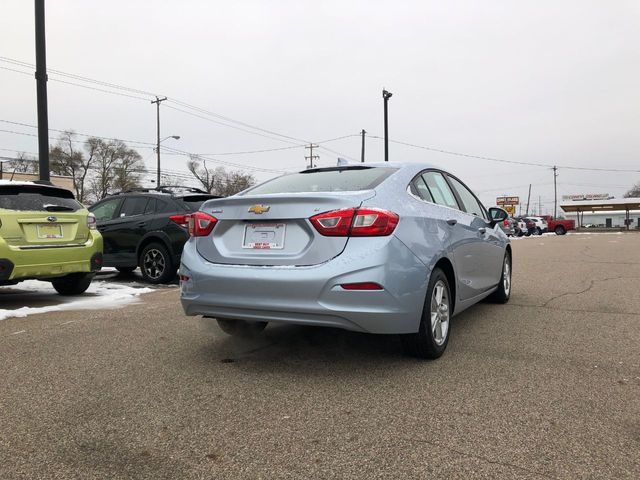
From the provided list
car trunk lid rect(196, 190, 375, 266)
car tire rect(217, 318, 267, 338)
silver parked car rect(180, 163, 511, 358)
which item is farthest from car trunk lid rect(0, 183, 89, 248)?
car trunk lid rect(196, 190, 375, 266)

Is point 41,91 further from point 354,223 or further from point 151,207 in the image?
point 354,223

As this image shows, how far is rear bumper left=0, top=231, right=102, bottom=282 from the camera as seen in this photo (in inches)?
222

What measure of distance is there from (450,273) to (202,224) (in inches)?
79.4

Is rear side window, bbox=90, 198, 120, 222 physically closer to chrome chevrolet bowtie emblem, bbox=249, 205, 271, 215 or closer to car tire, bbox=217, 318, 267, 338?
car tire, bbox=217, 318, 267, 338

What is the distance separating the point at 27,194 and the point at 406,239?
4985 mm

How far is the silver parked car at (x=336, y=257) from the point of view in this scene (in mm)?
3242

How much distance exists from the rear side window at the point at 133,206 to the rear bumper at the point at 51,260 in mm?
1784

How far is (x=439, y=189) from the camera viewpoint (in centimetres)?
457

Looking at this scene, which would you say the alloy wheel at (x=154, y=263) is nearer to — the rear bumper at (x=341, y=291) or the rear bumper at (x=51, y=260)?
the rear bumper at (x=51, y=260)

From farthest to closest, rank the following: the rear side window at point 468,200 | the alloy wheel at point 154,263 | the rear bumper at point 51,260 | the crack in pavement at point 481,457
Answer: the alloy wheel at point 154,263 → the rear bumper at point 51,260 → the rear side window at point 468,200 → the crack in pavement at point 481,457

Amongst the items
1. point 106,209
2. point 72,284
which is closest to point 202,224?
point 72,284

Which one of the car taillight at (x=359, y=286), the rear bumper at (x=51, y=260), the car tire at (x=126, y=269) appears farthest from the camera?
the car tire at (x=126, y=269)

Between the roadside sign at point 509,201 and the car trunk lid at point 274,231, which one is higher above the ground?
the roadside sign at point 509,201

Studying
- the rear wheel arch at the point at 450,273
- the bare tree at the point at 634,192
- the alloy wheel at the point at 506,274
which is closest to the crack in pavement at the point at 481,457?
the rear wheel arch at the point at 450,273
